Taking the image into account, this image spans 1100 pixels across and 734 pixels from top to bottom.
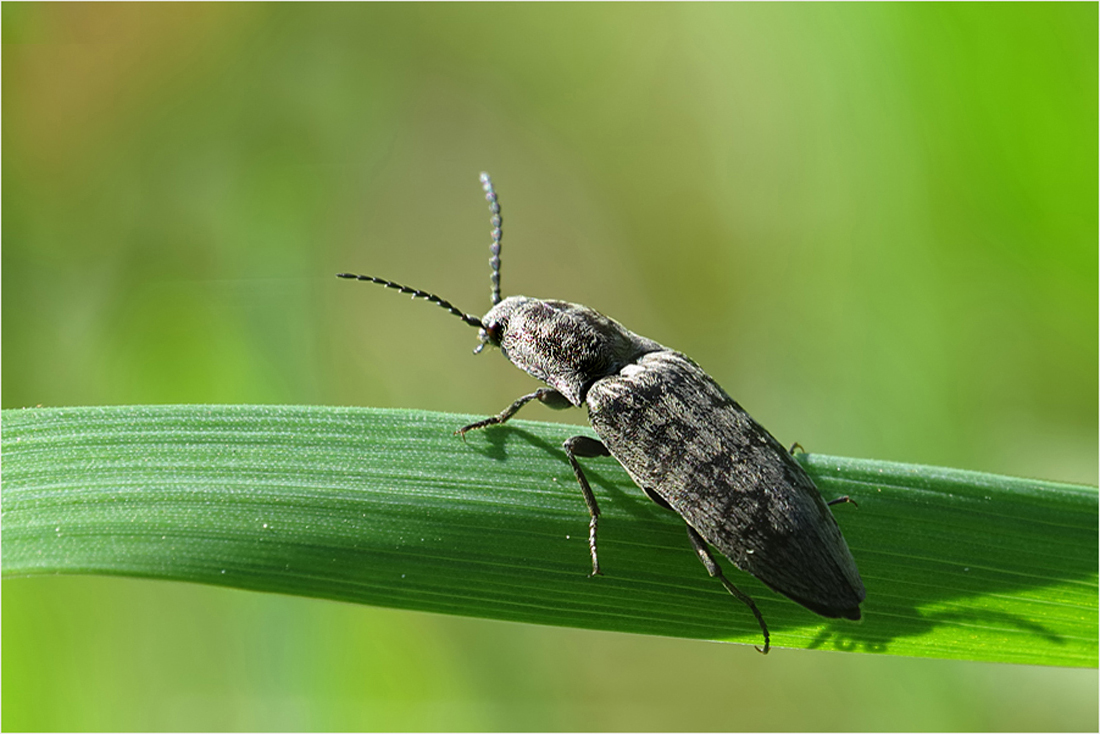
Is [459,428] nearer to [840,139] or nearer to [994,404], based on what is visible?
[994,404]

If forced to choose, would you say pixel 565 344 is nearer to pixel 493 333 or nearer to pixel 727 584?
pixel 493 333

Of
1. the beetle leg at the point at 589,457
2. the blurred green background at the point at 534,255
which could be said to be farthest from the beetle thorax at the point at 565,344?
the blurred green background at the point at 534,255

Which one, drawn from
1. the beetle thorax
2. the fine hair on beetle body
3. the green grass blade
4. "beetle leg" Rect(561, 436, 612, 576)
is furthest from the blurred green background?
"beetle leg" Rect(561, 436, 612, 576)

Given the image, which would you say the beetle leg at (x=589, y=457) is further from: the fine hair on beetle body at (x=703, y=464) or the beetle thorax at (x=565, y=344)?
the beetle thorax at (x=565, y=344)

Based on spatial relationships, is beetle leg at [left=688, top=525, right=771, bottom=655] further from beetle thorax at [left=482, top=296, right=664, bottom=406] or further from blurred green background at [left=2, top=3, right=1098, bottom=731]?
blurred green background at [left=2, top=3, right=1098, bottom=731]

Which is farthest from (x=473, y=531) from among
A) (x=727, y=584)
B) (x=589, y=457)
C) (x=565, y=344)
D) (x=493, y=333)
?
(x=493, y=333)

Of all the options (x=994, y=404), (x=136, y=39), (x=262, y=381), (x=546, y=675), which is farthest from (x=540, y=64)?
(x=546, y=675)

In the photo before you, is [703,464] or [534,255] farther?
[534,255]
